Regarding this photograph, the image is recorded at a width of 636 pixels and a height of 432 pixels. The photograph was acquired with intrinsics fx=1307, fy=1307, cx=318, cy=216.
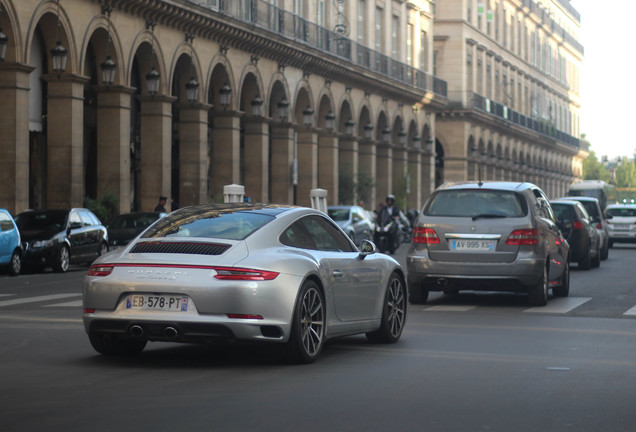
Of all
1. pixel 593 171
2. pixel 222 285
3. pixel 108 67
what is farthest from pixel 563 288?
pixel 593 171

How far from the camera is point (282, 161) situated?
49.2 meters

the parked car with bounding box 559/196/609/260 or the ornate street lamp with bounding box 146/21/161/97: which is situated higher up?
the ornate street lamp with bounding box 146/21/161/97

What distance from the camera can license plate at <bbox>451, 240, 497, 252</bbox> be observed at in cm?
1670

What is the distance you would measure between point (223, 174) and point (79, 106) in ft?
35.5

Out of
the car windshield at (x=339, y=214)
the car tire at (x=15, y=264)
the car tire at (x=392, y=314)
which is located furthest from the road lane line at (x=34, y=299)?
the car windshield at (x=339, y=214)

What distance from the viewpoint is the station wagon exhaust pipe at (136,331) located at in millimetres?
9758

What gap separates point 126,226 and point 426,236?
16.6 m

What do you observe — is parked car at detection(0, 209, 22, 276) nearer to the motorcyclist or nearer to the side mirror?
the motorcyclist

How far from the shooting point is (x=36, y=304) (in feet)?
56.7

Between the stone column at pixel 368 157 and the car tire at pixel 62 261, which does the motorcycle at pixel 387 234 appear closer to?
the car tire at pixel 62 261

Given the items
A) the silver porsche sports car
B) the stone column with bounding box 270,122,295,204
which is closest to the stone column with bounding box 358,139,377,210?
the stone column with bounding box 270,122,295,204

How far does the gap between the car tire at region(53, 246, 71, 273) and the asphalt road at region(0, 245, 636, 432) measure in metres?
12.7

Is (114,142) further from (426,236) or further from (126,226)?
(426,236)

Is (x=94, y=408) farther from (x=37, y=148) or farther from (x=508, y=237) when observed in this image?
(x=37, y=148)
